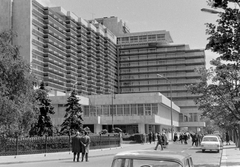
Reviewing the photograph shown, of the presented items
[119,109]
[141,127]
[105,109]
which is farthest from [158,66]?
Answer: [141,127]

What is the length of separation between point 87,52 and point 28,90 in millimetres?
98485

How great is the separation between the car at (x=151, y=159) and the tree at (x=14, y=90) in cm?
1929

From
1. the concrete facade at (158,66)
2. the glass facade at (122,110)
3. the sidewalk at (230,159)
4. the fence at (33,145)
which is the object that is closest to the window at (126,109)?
the glass facade at (122,110)

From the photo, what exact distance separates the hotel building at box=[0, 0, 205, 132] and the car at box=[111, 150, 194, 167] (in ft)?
200

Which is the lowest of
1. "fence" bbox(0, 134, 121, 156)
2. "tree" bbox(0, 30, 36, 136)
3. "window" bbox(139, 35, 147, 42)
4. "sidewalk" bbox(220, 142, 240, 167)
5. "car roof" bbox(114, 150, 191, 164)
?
"sidewalk" bbox(220, 142, 240, 167)

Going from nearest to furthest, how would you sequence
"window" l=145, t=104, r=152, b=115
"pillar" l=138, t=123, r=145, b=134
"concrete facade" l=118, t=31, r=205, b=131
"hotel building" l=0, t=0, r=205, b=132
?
"pillar" l=138, t=123, r=145, b=134, "window" l=145, t=104, r=152, b=115, "hotel building" l=0, t=0, r=205, b=132, "concrete facade" l=118, t=31, r=205, b=131

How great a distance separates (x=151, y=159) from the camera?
5.28m

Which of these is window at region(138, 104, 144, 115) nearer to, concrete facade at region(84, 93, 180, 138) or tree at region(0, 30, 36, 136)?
concrete facade at region(84, 93, 180, 138)

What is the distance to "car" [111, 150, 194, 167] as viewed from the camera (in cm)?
526

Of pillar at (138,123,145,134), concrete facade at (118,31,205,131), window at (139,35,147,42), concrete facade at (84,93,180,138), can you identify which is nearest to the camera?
pillar at (138,123,145,134)

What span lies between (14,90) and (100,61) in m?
106

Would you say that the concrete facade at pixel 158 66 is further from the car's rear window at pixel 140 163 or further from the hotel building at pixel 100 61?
the car's rear window at pixel 140 163

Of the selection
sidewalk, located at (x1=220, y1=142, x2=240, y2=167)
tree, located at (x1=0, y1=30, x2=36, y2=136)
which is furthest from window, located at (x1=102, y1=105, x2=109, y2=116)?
tree, located at (x1=0, y1=30, x2=36, y2=136)

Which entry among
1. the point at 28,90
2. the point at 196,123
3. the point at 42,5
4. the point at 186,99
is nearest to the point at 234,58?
the point at 28,90
